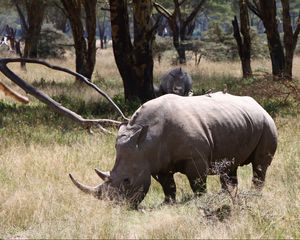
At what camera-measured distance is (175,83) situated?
13.3 meters

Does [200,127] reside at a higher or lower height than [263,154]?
higher

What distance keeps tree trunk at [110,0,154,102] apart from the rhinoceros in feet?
24.3

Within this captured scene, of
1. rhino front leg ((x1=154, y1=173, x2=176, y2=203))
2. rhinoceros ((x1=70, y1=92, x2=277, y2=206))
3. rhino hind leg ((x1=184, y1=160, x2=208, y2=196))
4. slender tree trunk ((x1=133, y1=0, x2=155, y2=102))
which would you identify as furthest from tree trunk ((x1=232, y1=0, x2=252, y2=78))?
rhino hind leg ((x1=184, y1=160, x2=208, y2=196))

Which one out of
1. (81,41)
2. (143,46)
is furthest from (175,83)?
(81,41)

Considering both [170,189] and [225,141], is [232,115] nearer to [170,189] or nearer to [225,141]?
[225,141]

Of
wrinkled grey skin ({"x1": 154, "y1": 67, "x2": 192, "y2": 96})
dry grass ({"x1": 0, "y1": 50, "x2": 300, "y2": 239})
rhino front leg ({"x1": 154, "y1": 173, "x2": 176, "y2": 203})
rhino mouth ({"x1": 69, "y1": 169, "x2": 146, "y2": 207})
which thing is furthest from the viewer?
wrinkled grey skin ({"x1": 154, "y1": 67, "x2": 192, "y2": 96})

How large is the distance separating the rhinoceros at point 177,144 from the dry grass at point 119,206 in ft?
0.65

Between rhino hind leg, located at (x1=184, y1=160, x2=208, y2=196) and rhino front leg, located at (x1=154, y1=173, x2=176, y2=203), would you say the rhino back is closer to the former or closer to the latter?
rhino hind leg, located at (x1=184, y1=160, x2=208, y2=196)

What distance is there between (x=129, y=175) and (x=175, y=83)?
8276 mm

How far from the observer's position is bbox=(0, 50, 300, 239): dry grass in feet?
15.2

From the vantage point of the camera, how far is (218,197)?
5094 mm

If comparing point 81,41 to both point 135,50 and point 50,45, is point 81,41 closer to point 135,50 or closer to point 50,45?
point 135,50

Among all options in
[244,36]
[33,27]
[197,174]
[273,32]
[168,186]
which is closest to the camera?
[197,174]

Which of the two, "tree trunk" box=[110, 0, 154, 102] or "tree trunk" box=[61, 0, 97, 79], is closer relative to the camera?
"tree trunk" box=[110, 0, 154, 102]
